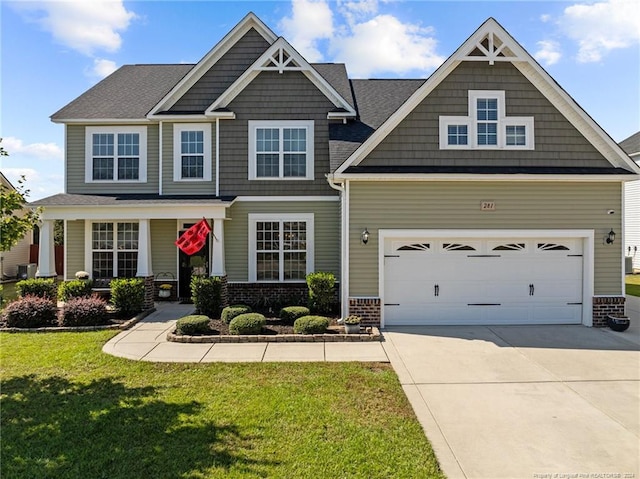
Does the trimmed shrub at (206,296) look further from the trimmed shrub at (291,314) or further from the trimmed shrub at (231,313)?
the trimmed shrub at (291,314)

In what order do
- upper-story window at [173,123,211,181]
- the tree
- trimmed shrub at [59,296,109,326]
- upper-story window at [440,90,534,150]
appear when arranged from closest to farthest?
the tree < trimmed shrub at [59,296,109,326] < upper-story window at [440,90,534,150] < upper-story window at [173,123,211,181]

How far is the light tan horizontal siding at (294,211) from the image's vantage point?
13391 mm

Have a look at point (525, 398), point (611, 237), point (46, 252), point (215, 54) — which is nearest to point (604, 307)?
point (611, 237)

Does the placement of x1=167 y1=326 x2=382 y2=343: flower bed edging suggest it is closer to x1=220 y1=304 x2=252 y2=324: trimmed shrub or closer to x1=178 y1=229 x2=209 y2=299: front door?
x1=220 y1=304 x2=252 y2=324: trimmed shrub

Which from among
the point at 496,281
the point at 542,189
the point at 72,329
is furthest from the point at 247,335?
the point at 542,189

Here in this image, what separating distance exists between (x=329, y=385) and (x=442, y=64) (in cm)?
868

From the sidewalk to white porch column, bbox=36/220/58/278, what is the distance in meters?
4.88

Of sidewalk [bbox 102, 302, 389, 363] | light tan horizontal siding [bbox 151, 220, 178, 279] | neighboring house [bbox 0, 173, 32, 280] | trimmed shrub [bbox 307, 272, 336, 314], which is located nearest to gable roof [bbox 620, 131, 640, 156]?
trimmed shrub [bbox 307, 272, 336, 314]

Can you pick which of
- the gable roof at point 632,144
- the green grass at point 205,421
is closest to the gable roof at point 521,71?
the green grass at point 205,421

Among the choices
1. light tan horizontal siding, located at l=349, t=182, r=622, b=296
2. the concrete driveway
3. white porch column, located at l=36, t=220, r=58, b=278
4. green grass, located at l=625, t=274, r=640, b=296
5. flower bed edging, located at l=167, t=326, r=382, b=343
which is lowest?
the concrete driveway

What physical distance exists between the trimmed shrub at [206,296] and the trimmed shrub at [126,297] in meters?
1.66

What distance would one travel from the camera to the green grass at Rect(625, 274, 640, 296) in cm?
1681

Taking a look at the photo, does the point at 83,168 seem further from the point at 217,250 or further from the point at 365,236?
the point at 365,236

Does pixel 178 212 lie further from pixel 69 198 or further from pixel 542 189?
pixel 542 189
